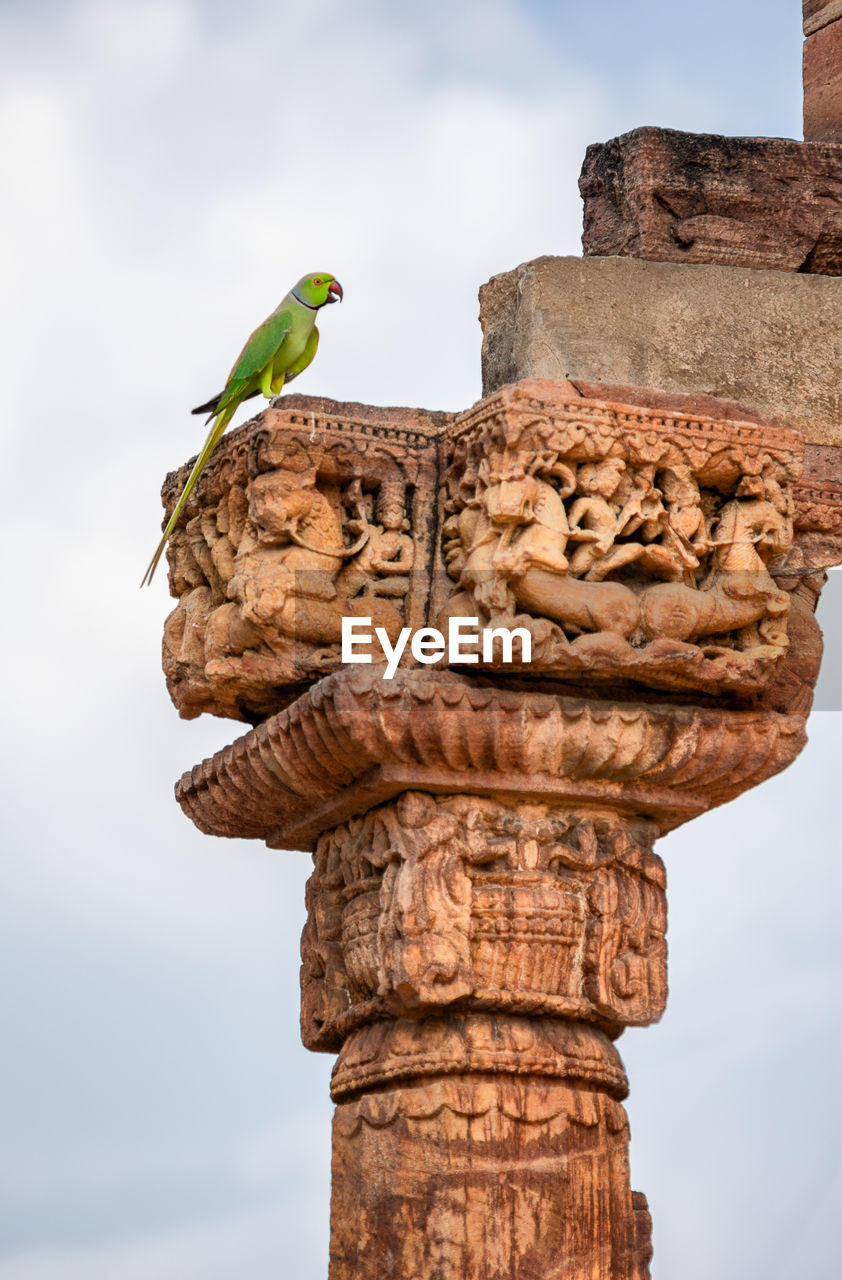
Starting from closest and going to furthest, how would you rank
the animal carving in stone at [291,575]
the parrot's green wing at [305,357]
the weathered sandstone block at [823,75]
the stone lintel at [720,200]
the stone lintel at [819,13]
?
the animal carving in stone at [291,575]
the parrot's green wing at [305,357]
the stone lintel at [720,200]
the weathered sandstone block at [823,75]
the stone lintel at [819,13]

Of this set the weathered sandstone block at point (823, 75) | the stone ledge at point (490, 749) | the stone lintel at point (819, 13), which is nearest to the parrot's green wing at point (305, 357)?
the stone ledge at point (490, 749)

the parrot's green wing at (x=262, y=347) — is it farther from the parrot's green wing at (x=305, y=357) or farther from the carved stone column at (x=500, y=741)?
the carved stone column at (x=500, y=741)

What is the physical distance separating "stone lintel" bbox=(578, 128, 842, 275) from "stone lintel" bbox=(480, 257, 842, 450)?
27 cm

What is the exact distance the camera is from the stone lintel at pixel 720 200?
868cm

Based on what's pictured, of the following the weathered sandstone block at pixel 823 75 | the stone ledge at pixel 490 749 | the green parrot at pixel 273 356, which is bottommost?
the stone ledge at pixel 490 749

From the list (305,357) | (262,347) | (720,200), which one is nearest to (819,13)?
(720,200)

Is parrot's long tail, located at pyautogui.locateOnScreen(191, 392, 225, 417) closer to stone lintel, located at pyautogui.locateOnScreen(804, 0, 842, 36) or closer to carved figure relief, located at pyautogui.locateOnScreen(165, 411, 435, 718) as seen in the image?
carved figure relief, located at pyautogui.locateOnScreen(165, 411, 435, 718)

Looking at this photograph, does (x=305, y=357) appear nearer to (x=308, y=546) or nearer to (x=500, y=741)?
(x=308, y=546)

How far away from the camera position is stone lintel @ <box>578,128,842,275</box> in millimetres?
8680

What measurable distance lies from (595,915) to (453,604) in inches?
43.4

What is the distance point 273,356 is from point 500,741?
1594 millimetres

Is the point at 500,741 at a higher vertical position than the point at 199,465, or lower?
lower

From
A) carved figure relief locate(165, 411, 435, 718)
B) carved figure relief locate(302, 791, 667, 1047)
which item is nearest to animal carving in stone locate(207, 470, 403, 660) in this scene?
carved figure relief locate(165, 411, 435, 718)

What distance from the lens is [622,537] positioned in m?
7.58
